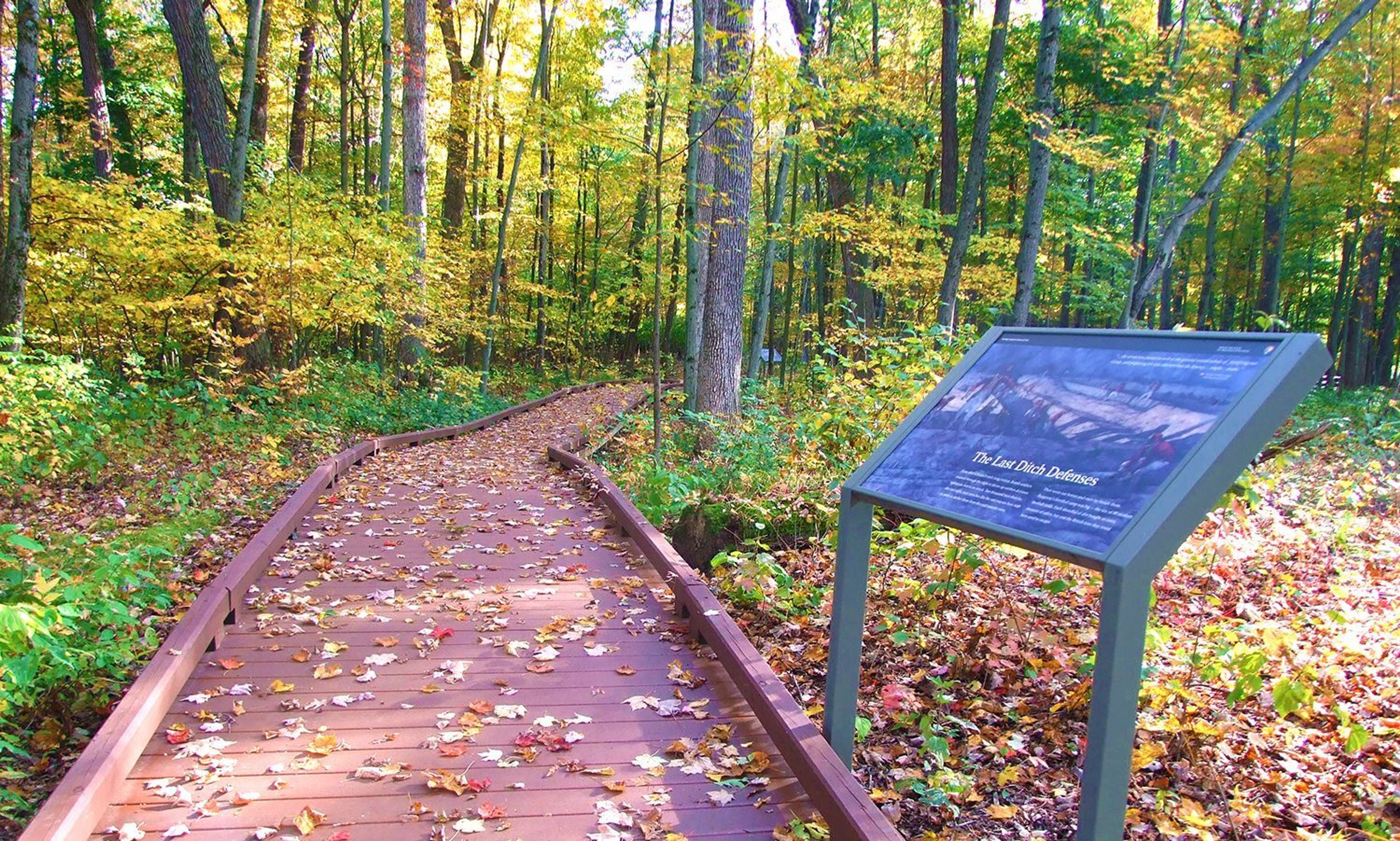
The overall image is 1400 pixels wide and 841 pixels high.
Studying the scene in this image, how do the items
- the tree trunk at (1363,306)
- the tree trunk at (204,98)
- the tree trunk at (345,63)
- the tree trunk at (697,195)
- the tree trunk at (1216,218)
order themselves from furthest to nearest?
1. the tree trunk at (1363,306)
2. the tree trunk at (345,63)
3. the tree trunk at (1216,218)
4. the tree trunk at (204,98)
5. the tree trunk at (697,195)

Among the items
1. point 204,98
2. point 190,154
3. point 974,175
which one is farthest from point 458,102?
point 974,175

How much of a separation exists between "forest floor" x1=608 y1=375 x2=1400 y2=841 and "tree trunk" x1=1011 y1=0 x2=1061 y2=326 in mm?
6854

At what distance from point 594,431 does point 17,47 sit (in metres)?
10.4

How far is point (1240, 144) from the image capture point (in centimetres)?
1147

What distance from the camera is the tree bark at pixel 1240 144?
1126cm

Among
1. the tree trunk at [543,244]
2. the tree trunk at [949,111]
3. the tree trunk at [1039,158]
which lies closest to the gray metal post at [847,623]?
the tree trunk at [1039,158]

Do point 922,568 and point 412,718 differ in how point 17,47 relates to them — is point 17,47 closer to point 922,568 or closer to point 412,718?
point 412,718

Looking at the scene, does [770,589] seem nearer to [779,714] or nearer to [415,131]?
[779,714]

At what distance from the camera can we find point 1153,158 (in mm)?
17031

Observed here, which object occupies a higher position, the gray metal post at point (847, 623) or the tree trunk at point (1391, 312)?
the tree trunk at point (1391, 312)

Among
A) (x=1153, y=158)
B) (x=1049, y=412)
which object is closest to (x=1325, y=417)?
(x=1153, y=158)

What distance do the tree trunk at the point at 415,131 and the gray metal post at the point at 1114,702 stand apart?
598 inches

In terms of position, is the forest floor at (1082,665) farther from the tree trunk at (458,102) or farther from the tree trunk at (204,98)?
the tree trunk at (458,102)

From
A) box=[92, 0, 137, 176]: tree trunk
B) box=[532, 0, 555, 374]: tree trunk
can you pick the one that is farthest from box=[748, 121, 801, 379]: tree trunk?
box=[92, 0, 137, 176]: tree trunk
